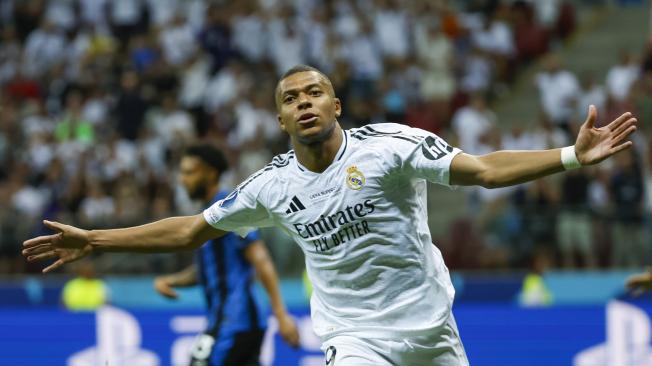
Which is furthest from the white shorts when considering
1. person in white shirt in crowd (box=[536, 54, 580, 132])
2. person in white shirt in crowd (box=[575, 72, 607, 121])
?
person in white shirt in crowd (box=[575, 72, 607, 121])

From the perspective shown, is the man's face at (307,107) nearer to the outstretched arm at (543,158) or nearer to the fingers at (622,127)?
the outstretched arm at (543,158)

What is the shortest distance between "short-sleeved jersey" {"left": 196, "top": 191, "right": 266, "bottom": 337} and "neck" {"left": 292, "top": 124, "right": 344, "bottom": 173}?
6.70 ft

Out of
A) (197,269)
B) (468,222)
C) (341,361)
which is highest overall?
(468,222)

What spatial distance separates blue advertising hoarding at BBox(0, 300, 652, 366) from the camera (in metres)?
9.88

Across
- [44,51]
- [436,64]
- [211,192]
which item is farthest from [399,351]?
[44,51]

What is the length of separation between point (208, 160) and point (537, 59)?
476 inches

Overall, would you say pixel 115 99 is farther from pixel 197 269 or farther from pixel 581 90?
pixel 197 269

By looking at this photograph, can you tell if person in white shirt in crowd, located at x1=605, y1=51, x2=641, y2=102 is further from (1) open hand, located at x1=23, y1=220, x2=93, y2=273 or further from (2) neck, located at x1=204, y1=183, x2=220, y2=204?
(1) open hand, located at x1=23, y1=220, x2=93, y2=273

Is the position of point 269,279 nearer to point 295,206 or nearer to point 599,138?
point 295,206

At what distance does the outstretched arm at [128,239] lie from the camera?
575 cm

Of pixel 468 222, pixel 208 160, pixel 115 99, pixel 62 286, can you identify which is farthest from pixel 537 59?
pixel 208 160

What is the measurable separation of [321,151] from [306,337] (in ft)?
17.1

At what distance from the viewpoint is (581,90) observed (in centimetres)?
1711

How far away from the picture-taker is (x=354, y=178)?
5441mm
